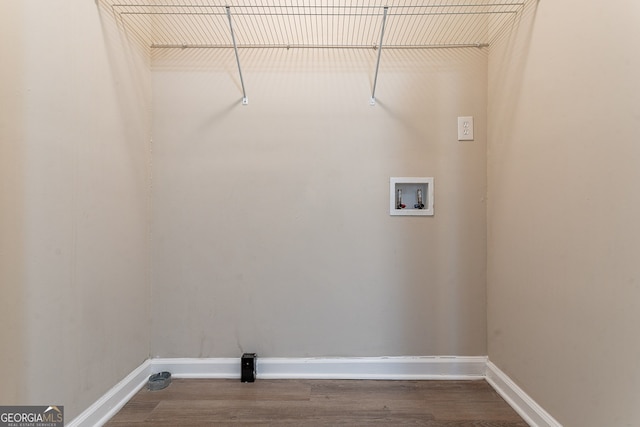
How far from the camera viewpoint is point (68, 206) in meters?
1.04

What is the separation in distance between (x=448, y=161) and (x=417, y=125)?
0.27 metres

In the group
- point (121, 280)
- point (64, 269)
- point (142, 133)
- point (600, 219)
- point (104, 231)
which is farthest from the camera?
point (142, 133)

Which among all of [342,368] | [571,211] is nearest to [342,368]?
[342,368]

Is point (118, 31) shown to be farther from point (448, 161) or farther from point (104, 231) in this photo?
point (448, 161)

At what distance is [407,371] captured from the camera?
1527 mm

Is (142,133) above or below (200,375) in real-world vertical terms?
above

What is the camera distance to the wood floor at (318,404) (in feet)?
4.01

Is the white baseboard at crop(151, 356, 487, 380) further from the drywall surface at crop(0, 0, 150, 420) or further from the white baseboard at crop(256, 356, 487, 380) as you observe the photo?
the drywall surface at crop(0, 0, 150, 420)

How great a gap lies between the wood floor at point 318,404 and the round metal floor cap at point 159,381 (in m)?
0.02

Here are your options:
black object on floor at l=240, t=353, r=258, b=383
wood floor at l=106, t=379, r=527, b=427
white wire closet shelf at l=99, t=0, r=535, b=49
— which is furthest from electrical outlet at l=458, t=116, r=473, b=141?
black object on floor at l=240, t=353, r=258, b=383

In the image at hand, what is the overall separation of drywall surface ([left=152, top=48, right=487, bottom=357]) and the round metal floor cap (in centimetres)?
10

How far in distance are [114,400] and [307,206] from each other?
1305 millimetres

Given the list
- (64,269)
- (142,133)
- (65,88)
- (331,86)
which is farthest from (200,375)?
(331,86)

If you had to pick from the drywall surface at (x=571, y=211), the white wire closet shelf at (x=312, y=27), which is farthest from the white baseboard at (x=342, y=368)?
the white wire closet shelf at (x=312, y=27)
